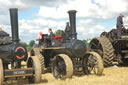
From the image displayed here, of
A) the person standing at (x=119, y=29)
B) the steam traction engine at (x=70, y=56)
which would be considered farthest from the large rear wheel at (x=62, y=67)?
the person standing at (x=119, y=29)

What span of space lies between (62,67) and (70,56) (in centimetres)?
104

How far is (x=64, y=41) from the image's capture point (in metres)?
9.96

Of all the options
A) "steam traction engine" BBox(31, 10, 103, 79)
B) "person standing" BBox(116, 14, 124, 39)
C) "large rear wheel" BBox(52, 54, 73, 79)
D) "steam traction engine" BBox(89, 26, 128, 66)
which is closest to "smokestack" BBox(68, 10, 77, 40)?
"steam traction engine" BBox(31, 10, 103, 79)

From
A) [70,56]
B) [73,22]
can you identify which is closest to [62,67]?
[70,56]

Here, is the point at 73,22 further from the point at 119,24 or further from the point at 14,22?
the point at 119,24

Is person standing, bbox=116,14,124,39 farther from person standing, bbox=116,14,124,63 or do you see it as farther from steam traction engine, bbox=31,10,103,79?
steam traction engine, bbox=31,10,103,79

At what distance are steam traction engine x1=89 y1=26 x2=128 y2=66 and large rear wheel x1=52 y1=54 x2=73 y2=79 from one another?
307cm

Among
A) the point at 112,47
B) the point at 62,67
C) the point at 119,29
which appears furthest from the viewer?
the point at 119,29

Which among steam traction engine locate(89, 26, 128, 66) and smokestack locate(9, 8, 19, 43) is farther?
steam traction engine locate(89, 26, 128, 66)

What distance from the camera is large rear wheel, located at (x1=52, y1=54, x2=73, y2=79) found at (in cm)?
761

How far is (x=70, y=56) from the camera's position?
9.05 m

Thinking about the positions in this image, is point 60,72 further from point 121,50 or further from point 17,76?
point 121,50

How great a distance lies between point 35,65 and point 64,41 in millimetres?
3156

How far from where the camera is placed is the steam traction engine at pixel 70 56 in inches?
317
